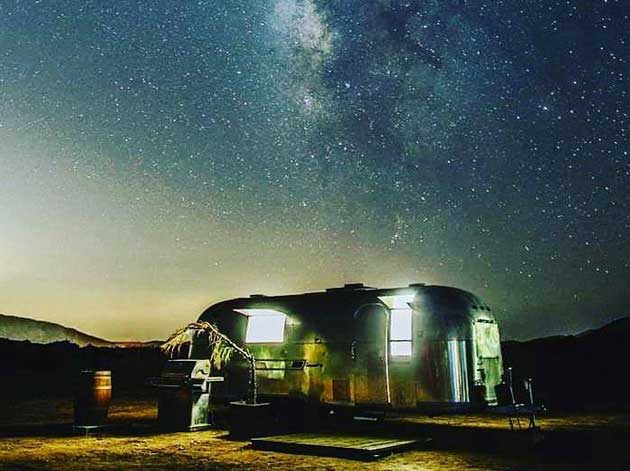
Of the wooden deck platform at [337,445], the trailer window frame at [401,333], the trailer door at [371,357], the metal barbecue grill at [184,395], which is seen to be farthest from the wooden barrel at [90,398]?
the trailer window frame at [401,333]

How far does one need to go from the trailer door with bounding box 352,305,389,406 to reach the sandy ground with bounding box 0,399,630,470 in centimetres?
104

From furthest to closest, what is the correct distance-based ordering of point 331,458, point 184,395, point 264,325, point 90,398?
point 264,325, point 184,395, point 90,398, point 331,458

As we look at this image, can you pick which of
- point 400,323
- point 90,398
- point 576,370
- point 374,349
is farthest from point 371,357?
point 576,370

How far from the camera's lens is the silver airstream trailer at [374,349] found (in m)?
12.1

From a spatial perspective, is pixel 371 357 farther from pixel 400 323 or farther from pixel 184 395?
pixel 184 395

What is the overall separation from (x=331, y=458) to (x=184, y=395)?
4.58 m

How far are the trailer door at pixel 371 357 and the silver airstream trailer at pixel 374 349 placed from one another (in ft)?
0.07

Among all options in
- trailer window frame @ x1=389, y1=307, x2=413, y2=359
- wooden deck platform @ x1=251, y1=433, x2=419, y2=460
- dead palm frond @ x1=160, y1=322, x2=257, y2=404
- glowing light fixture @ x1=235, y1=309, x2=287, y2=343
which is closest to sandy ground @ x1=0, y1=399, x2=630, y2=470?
wooden deck platform @ x1=251, y1=433, x2=419, y2=460

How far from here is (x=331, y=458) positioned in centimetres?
998

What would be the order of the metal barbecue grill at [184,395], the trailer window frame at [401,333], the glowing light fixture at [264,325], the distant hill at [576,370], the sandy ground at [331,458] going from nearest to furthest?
the sandy ground at [331,458], the trailer window frame at [401,333], the metal barbecue grill at [184,395], the glowing light fixture at [264,325], the distant hill at [576,370]

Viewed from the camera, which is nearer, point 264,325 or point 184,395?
point 184,395

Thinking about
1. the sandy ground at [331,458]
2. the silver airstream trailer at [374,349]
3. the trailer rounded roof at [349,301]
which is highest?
the trailer rounded roof at [349,301]

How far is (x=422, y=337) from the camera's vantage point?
12.4 m

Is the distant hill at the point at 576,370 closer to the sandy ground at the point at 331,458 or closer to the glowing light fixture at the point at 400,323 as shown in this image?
the sandy ground at the point at 331,458
